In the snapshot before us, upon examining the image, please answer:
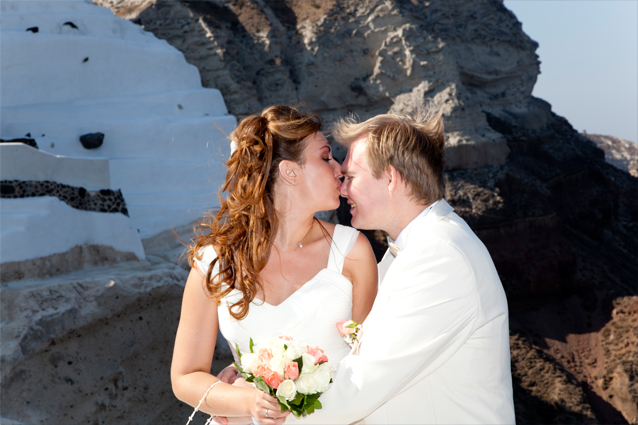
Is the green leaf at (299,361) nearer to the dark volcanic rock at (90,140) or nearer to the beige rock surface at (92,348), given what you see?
the beige rock surface at (92,348)

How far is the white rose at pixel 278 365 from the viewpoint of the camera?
1.75 m

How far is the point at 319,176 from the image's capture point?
8.48ft

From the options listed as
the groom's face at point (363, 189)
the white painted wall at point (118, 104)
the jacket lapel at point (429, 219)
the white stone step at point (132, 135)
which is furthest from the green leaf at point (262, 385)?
the white stone step at point (132, 135)

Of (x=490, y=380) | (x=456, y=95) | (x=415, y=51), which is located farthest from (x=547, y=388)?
(x=490, y=380)

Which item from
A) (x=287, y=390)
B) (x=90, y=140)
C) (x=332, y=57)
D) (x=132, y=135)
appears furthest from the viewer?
(x=332, y=57)

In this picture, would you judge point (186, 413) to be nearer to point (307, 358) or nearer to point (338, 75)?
point (307, 358)

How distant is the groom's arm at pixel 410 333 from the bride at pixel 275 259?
0.69m

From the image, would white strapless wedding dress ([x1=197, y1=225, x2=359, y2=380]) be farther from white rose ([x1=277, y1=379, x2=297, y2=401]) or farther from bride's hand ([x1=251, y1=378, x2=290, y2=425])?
white rose ([x1=277, y1=379, x2=297, y2=401])

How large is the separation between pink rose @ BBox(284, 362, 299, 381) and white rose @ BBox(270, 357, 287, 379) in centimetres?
1

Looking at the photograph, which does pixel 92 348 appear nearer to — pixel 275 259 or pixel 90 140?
pixel 275 259

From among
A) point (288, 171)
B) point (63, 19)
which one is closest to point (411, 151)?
point (288, 171)

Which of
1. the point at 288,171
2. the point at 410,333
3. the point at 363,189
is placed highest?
the point at 363,189

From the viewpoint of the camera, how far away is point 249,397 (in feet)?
6.55

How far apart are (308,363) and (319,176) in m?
1.06
